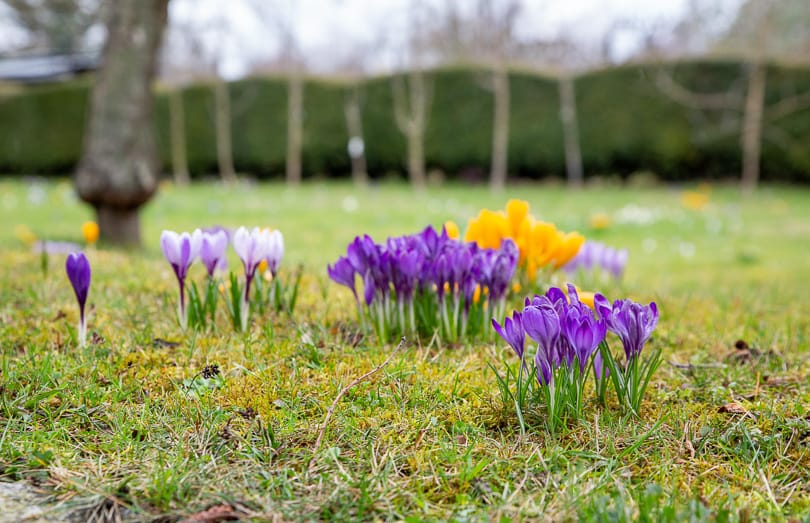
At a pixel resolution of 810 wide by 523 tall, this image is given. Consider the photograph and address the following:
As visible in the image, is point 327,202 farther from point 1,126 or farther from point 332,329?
point 1,126

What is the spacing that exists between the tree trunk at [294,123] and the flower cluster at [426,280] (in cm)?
1727

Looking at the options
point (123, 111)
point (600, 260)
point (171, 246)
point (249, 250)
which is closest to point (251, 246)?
point (249, 250)

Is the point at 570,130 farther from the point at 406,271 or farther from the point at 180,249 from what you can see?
the point at 180,249

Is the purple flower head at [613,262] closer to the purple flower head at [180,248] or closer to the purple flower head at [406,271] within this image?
the purple flower head at [406,271]

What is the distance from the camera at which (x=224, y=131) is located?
1994 centimetres

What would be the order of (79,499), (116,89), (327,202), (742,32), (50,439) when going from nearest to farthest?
(79,499) < (50,439) < (116,89) < (327,202) < (742,32)

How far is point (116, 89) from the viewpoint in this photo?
5082 mm

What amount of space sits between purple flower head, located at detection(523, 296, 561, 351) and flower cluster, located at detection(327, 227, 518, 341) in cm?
61

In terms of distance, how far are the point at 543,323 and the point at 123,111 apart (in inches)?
177

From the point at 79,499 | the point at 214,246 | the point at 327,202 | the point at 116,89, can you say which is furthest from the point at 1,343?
the point at 327,202

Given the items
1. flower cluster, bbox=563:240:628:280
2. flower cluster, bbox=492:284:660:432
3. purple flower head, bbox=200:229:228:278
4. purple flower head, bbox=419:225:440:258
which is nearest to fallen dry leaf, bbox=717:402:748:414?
flower cluster, bbox=492:284:660:432

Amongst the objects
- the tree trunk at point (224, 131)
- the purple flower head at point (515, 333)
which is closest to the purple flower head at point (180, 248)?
the purple flower head at point (515, 333)

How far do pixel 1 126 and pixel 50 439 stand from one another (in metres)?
23.5

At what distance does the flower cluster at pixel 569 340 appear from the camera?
163cm
